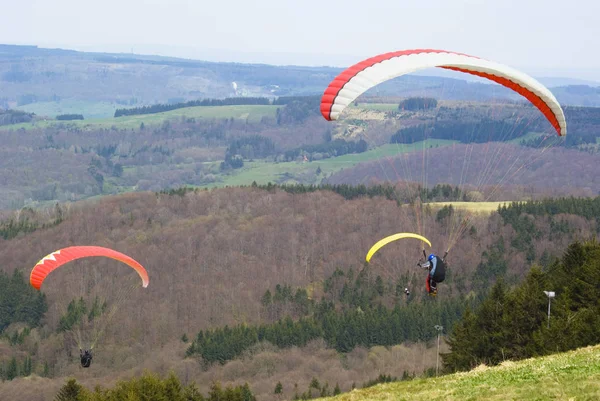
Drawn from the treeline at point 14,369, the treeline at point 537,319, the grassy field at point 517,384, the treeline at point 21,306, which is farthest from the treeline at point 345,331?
the grassy field at point 517,384

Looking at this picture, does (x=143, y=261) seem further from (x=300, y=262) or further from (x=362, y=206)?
(x=362, y=206)

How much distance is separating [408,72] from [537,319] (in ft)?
70.4

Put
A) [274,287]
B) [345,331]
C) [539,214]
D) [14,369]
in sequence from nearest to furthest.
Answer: [14,369]
[345,331]
[274,287]
[539,214]

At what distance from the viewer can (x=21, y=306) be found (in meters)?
140

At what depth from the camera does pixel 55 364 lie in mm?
117750

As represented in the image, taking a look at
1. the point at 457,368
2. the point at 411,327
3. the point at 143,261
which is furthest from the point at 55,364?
the point at 457,368

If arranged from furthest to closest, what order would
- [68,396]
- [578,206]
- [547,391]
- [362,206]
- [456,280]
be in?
[362,206] → [578,206] → [456,280] → [68,396] → [547,391]

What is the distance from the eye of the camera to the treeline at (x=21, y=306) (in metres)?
139

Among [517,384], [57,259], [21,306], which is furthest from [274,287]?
[517,384]

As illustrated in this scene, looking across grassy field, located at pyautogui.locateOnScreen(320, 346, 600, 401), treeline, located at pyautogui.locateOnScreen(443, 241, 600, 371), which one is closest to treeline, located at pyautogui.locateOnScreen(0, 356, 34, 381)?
treeline, located at pyautogui.locateOnScreen(443, 241, 600, 371)

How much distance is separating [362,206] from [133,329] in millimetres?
71453

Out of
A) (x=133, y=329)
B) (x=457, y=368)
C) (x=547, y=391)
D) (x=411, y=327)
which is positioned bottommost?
(x=133, y=329)

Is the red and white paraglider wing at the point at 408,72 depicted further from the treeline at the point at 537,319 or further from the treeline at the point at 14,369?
the treeline at the point at 14,369

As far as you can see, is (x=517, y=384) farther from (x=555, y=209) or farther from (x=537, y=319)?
(x=555, y=209)
